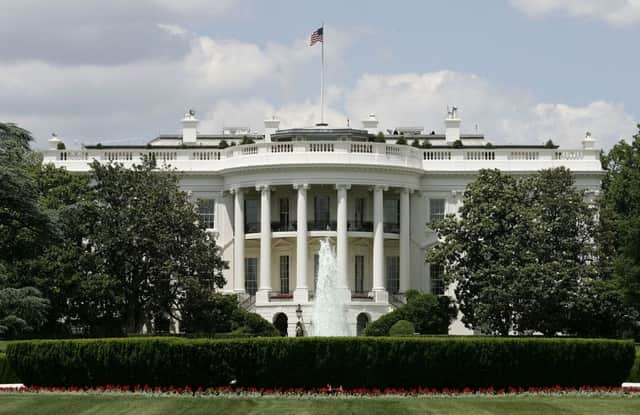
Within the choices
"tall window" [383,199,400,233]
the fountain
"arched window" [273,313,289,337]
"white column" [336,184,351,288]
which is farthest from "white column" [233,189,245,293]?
"tall window" [383,199,400,233]

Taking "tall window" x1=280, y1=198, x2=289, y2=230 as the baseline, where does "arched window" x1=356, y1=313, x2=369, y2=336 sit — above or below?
below

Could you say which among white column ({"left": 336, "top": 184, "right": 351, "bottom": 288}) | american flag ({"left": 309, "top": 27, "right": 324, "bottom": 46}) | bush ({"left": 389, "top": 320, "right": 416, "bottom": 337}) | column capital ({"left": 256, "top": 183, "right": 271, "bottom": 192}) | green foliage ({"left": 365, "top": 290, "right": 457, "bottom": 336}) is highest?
american flag ({"left": 309, "top": 27, "right": 324, "bottom": 46})

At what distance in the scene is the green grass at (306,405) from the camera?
34875 millimetres

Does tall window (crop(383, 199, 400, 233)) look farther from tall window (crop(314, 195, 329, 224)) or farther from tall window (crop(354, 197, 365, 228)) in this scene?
tall window (crop(314, 195, 329, 224))

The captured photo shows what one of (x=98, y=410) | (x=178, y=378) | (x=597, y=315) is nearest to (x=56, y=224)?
(x=178, y=378)

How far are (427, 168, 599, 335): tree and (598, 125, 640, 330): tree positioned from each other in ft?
2.60

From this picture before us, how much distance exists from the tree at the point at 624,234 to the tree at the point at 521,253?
2.60 feet

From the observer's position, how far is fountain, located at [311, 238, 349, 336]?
221ft

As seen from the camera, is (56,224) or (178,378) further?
(56,224)

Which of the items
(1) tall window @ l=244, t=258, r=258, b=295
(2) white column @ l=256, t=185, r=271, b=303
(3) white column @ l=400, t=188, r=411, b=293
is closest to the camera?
(2) white column @ l=256, t=185, r=271, b=303

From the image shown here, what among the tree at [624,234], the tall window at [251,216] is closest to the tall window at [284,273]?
the tall window at [251,216]

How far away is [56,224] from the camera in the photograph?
53562 millimetres

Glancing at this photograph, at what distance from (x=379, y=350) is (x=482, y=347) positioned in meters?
2.87

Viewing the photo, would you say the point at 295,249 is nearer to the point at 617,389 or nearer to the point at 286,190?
the point at 286,190
